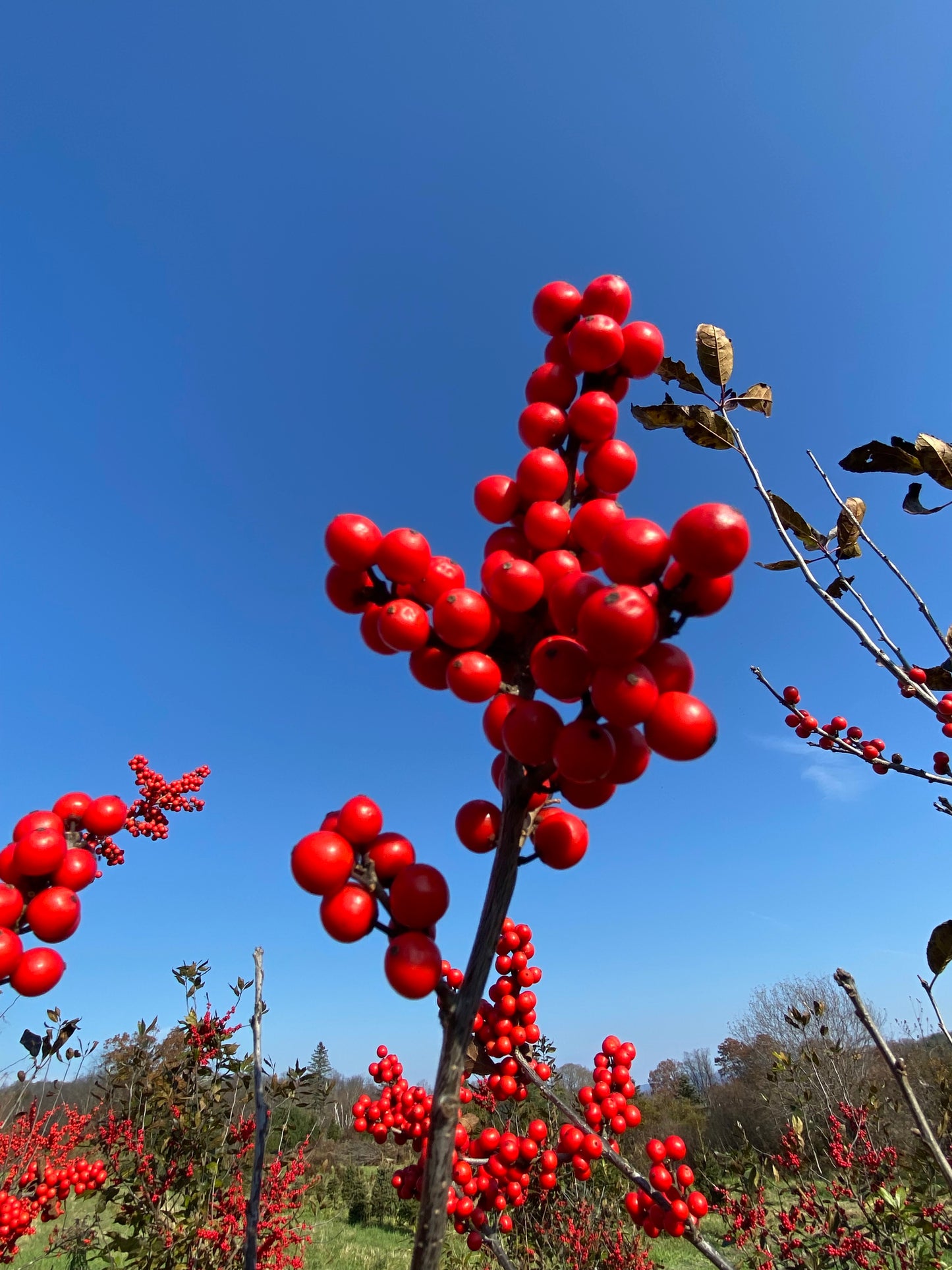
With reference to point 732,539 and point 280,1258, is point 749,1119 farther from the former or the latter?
point 732,539

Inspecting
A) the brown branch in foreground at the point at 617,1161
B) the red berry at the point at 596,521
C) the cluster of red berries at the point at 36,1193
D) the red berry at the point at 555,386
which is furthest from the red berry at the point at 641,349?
the cluster of red berries at the point at 36,1193

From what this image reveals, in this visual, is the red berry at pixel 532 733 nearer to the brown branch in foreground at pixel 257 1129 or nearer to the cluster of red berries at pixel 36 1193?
the brown branch in foreground at pixel 257 1129

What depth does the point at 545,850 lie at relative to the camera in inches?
55.1

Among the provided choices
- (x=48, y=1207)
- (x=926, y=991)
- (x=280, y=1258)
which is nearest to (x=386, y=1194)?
(x=280, y=1258)

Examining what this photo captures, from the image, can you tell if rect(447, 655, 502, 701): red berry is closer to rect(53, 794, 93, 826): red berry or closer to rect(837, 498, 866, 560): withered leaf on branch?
rect(53, 794, 93, 826): red berry

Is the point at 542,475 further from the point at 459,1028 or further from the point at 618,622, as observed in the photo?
the point at 459,1028

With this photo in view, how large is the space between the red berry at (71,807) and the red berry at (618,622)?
5.98ft

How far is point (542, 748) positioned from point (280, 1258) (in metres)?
Result: 11.9

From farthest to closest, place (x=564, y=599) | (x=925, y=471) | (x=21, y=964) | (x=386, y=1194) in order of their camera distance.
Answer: (x=386, y=1194), (x=925, y=471), (x=21, y=964), (x=564, y=599)

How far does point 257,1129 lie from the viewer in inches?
72.1

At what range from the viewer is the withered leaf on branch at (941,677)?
2865 millimetres

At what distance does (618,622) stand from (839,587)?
8.52ft

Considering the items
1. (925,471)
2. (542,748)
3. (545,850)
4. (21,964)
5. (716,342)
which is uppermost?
(716,342)

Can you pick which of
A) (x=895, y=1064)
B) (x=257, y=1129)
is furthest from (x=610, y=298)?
(x=257, y=1129)
